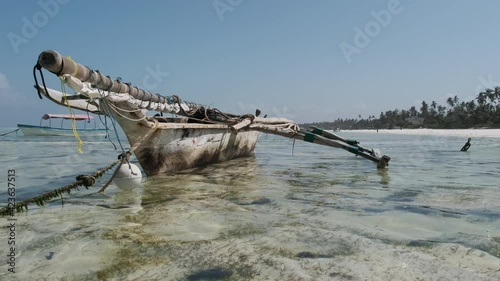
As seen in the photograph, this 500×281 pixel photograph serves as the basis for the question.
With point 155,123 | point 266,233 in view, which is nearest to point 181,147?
point 155,123

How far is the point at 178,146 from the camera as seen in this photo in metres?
7.84

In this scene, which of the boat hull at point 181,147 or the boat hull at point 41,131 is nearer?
the boat hull at point 181,147

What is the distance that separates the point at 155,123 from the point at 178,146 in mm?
1093

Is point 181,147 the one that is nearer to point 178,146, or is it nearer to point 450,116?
point 178,146

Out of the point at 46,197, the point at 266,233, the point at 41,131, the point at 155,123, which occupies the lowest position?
the point at 266,233

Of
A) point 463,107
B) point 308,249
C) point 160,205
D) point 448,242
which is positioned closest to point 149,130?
point 160,205

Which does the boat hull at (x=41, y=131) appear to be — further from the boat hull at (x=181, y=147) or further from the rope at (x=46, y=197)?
the rope at (x=46, y=197)

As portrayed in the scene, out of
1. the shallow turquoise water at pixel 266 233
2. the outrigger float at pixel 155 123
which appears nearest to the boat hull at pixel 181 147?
the outrigger float at pixel 155 123

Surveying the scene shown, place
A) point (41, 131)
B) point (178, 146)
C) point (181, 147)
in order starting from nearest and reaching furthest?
point (178, 146) → point (181, 147) → point (41, 131)

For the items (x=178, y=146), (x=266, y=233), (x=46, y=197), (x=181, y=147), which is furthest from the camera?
(x=181, y=147)

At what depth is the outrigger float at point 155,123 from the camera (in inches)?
195

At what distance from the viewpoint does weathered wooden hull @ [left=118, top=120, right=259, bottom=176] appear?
692 centimetres

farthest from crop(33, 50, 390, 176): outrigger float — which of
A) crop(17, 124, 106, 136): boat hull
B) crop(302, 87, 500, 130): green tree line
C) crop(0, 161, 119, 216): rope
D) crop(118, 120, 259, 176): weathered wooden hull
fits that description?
crop(302, 87, 500, 130): green tree line

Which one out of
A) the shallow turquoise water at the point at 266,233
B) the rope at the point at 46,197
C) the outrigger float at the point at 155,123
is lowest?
the shallow turquoise water at the point at 266,233
